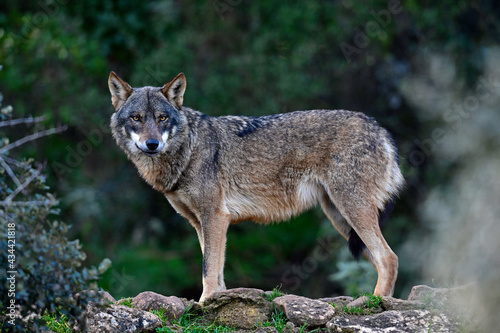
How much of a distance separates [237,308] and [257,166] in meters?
2.03

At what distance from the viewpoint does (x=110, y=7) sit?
16.9 metres

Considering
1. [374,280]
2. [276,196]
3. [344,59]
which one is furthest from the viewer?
[344,59]

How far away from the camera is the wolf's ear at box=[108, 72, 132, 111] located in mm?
7711

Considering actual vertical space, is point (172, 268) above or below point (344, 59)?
below

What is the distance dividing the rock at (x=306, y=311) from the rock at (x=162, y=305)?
0.97 meters

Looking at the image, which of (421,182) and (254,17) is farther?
(254,17)

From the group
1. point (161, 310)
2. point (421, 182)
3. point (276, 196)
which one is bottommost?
point (161, 310)

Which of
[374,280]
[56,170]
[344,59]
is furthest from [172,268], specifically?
[344,59]

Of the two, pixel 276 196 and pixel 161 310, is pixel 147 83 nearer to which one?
pixel 276 196

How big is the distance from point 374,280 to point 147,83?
661cm

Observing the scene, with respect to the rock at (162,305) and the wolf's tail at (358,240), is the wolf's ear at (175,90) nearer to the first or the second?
the rock at (162,305)

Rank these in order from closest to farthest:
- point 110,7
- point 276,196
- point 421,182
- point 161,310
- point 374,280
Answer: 1. point 161,310
2. point 276,196
3. point 374,280
4. point 421,182
5. point 110,7

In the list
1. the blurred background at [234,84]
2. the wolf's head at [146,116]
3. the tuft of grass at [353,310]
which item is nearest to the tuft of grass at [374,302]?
the tuft of grass at [353,310]

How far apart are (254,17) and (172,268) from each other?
6532 mm
